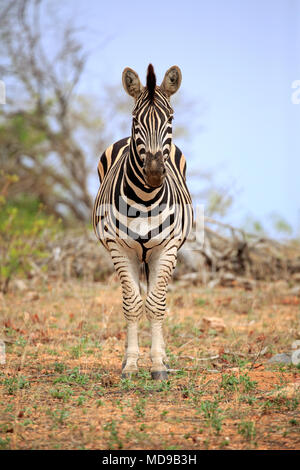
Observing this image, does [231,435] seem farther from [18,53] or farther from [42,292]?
[18,53]

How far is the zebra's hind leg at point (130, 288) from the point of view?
16.5ft

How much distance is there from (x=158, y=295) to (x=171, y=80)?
195cm

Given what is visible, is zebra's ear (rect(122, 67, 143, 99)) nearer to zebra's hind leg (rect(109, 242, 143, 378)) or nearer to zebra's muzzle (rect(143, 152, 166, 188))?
zebra's muzzle (rect(143, 152, 166, 188))

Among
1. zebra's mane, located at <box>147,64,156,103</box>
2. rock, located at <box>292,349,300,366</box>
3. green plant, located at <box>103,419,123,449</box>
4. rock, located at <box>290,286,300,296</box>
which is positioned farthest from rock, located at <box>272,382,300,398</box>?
rock, located at <box>290,286,300,296</box>

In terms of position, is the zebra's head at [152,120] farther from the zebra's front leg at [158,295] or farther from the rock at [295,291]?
the rock at [295,291]

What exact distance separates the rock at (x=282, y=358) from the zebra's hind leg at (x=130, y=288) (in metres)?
1.58

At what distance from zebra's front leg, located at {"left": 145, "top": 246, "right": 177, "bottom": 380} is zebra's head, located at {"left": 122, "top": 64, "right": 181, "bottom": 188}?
809 millimetres

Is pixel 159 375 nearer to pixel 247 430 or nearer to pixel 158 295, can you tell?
pixel 158 295

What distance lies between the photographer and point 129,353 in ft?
16.7

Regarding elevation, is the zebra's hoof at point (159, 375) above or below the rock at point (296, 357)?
below

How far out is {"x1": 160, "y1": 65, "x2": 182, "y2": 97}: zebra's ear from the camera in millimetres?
4921

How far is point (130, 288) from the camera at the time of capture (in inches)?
198

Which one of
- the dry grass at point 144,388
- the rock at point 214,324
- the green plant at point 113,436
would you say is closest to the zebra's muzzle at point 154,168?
the dry grass at point 144,388
